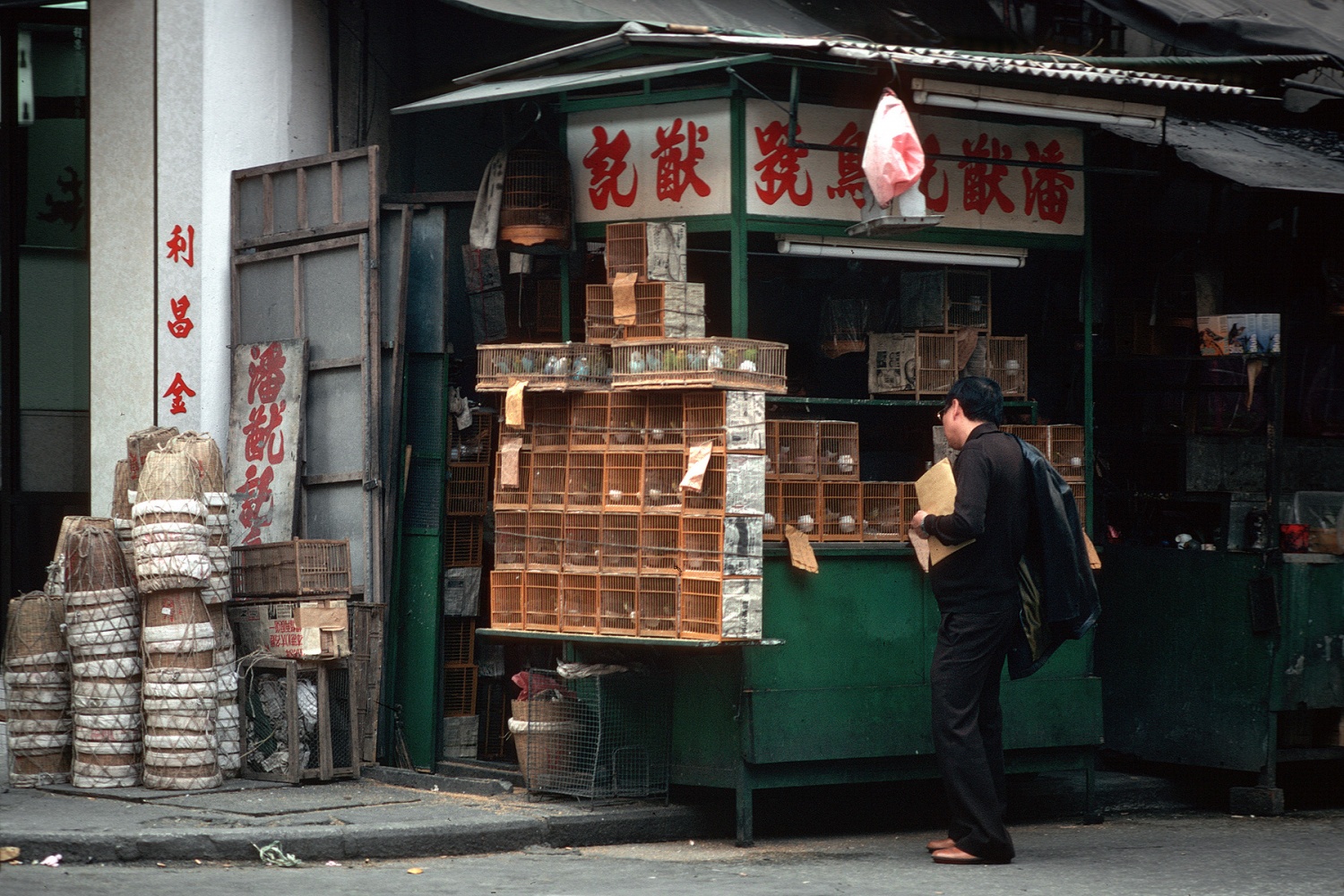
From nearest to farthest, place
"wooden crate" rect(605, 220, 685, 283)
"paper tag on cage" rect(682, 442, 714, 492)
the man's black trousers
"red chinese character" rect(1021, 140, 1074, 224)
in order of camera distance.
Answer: the man's black trousers, "paper tag on cage" rect(682, 442, 714, 492), "wooden crate" rect(605, 220, 685, 283), "red chinese character" rect(1021, 140, 1074, 224)

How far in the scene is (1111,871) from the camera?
26.0 ft

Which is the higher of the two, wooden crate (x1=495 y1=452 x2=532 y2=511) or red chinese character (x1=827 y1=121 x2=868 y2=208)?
red chinese character (x1=827 y1=121 x2=868 y2=208)

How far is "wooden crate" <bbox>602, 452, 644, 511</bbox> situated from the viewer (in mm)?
8672

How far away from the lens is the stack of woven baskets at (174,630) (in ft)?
29.0

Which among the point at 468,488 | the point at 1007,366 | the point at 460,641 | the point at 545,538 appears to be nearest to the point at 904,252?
the point at 1007,366

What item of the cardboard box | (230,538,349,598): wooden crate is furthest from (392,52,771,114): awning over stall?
the cardboard box

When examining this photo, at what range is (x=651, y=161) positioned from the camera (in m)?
9.06

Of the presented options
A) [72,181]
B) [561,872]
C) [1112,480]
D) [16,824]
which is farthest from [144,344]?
[1112,480]

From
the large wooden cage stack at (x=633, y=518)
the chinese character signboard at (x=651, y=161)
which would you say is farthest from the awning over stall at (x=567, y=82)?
the large wooden cage stack at (x=633, y=518)

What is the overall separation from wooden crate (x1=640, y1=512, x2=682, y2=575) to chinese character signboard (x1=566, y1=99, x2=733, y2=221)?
5.22ft

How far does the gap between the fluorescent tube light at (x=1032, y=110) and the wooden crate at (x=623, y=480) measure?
2302 mm

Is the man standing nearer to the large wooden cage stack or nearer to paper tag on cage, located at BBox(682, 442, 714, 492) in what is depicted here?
the large wooden cage stack

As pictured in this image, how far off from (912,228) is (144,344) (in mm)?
4793

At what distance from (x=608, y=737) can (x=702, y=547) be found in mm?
1257
